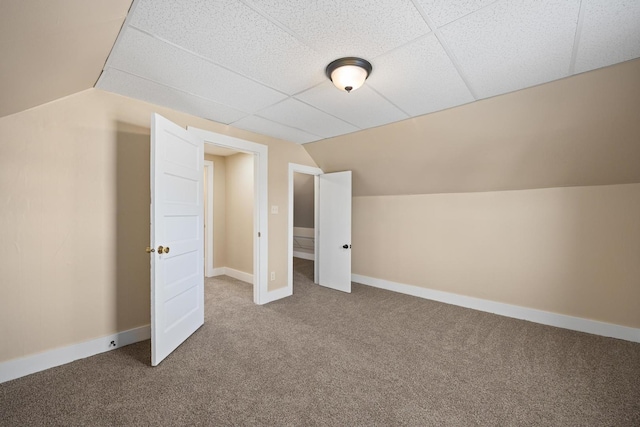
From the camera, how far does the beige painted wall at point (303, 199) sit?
6.09 metres

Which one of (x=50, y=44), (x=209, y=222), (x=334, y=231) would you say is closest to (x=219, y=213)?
(x=209, y=222)

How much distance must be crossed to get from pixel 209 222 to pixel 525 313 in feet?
16.6

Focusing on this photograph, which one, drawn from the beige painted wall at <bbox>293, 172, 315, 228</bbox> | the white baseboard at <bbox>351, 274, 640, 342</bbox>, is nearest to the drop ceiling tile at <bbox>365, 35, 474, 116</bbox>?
the white baseboard at <bbox>351, 274, 640, 342</bbox>

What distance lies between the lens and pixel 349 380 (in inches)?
78.6

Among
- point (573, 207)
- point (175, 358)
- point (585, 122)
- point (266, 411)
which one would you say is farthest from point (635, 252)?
point (175, 358)

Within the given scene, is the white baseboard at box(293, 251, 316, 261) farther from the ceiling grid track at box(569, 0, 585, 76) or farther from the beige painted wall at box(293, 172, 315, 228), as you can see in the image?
the ceiling grid track at box(569, 0, 585, 76)

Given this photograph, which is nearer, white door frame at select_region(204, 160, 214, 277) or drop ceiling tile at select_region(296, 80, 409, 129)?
drop ceiling tile at select_region(296, 80, 409, 129)


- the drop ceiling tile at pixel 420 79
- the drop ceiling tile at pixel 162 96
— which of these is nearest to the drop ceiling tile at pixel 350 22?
the drop ceiling tile at pixel 420 79

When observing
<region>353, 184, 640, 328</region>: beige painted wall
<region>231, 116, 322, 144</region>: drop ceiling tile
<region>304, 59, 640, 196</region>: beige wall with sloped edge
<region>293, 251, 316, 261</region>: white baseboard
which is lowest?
<region>293, 251, 316, 261</region>: white baseboard

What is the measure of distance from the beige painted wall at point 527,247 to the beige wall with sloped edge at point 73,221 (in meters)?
3.51

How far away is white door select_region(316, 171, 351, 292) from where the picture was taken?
423 cm

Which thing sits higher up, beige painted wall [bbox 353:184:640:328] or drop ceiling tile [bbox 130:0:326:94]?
drop ceiling tile [bbox 130:0:326:94]

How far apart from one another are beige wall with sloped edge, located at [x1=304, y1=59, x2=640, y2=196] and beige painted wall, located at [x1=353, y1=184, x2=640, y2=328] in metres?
0.22

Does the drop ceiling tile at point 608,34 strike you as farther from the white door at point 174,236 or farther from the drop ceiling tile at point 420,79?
the white door at point 174,236
